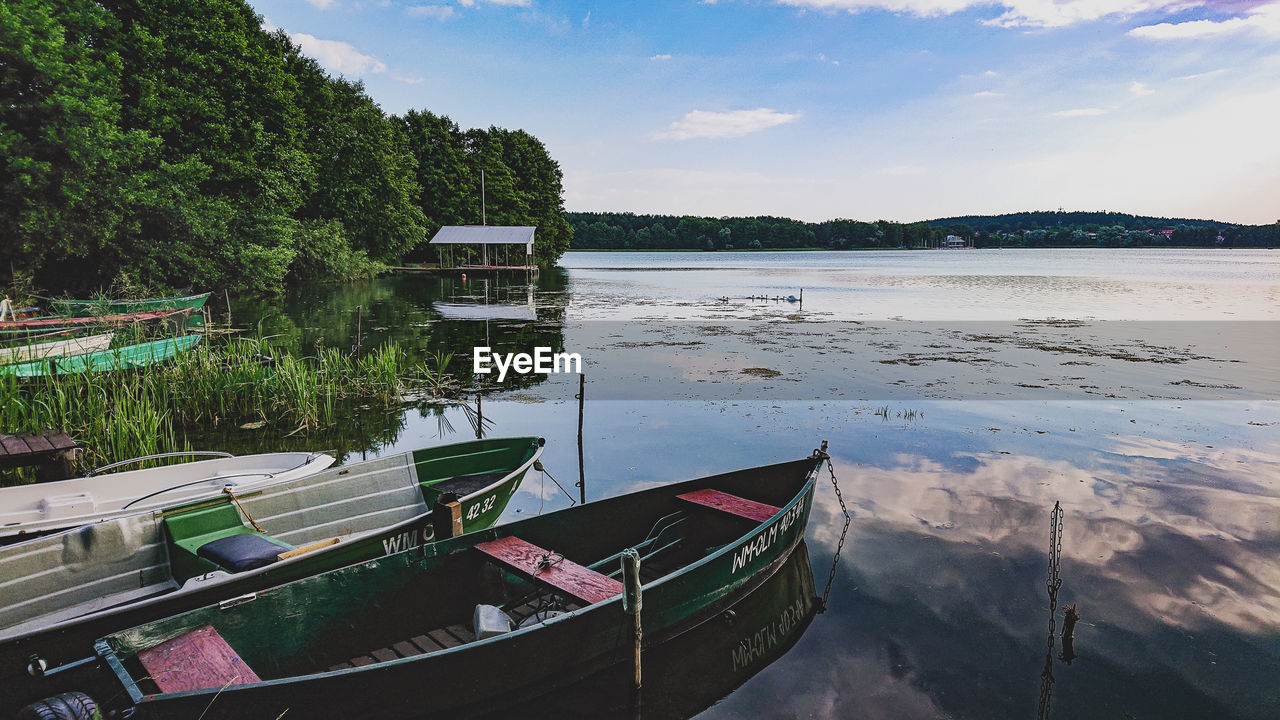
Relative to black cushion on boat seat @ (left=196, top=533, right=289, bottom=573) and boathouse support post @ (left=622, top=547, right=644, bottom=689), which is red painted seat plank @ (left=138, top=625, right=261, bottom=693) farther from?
boathouse support post @ (left=622, top=547, right=644, bottom=689)

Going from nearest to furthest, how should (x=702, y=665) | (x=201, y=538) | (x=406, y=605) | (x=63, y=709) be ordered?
(x=63, y=709)
(x=406, y=605)
(x=702, y=665)
(x=201, y=538)

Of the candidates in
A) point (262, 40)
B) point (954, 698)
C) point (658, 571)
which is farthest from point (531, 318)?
point (954, 698)

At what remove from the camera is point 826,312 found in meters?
33.5

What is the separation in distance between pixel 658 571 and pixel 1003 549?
4.00 meters

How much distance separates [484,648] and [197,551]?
290cm

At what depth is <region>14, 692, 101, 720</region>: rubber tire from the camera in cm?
374

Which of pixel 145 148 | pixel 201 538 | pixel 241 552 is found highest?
pixel 145 148

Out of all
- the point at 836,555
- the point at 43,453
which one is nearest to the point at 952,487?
the point at 836,555

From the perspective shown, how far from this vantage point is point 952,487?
9.76 metres

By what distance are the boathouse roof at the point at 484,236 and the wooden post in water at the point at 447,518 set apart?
51316 millimetres

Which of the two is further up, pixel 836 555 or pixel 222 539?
pixel 222 539

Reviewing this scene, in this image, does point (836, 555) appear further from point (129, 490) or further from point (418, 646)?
point (129, 490)

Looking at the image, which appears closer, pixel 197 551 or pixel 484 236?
pixel 197 551

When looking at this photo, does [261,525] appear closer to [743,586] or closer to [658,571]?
[658,571]
